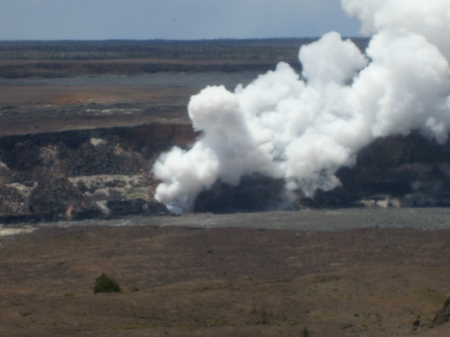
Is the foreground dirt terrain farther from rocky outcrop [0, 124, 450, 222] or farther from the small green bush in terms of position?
rocky outcrop [0, 124, 450, 222]

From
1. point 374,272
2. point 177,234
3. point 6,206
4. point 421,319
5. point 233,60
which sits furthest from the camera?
point 233,60

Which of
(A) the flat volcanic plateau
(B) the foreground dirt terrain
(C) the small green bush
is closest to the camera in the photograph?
(B) the foreground dirt terrain

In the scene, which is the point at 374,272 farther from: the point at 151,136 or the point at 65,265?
the point at 151,136

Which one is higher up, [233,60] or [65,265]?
[233,60]

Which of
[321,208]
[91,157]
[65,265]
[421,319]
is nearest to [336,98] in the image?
[321,208]

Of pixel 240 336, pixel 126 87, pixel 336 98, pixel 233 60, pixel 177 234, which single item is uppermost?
pixel 233 60

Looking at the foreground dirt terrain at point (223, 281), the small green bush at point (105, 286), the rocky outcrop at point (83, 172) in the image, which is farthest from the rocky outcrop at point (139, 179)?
the small green bush at point (105, 286)

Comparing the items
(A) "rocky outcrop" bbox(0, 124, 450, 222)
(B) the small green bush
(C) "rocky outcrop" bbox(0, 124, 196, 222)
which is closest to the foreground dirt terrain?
(B) the small green bush

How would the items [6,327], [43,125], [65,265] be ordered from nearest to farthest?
[6,327]
[65,265]
[43,125]
